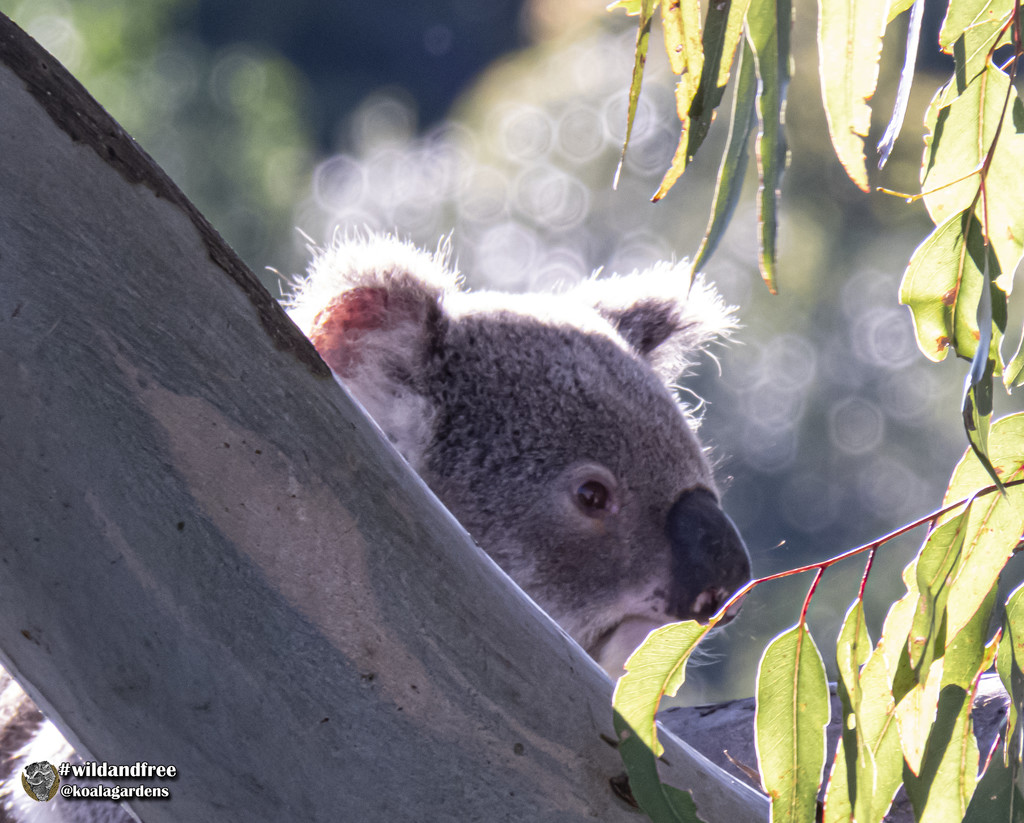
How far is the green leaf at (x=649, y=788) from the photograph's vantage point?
612mm

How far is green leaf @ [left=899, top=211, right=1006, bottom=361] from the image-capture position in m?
0.67

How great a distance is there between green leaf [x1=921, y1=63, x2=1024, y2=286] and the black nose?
61 cm

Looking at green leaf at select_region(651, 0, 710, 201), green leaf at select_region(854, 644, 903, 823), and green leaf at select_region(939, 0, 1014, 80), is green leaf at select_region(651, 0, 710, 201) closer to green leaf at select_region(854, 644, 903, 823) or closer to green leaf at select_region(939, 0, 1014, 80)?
green leaf at select_region(939, 0, 1014, 80)

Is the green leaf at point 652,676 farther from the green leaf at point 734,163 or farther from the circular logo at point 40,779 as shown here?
the circular logo at point 40,779

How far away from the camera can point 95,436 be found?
57 cm

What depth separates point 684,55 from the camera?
0.64m

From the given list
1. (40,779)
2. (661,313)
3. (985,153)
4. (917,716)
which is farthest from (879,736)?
(661,313)

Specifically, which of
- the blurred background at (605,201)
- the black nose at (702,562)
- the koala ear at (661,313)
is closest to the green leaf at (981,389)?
the black nose at (702,562)

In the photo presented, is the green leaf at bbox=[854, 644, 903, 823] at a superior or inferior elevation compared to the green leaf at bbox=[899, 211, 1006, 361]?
inferior

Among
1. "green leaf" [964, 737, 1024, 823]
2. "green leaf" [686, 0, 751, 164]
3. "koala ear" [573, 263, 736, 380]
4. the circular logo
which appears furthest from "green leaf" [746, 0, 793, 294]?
"koala ear" [573, 263, 736, 380]

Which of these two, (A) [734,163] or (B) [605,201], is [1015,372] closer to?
(A) [734,163]

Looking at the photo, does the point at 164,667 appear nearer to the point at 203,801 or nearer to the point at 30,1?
the point at 203,801

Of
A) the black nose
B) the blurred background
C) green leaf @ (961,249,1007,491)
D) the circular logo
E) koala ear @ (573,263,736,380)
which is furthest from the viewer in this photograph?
the blurred background

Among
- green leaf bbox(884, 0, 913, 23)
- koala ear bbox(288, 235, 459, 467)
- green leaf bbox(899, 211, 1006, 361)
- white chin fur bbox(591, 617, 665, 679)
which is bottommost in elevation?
green leaf bbox(899, 211, 1006, 361)
